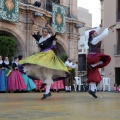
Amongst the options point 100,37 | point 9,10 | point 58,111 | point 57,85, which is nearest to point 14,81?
point 57,85

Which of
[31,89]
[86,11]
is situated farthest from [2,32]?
[86,11]

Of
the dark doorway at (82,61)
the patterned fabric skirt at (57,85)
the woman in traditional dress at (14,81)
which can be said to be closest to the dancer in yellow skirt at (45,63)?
the woman in traditional dress at (14,81)

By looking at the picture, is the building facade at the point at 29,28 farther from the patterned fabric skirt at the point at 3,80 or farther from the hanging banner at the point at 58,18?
the patterned fabric skirt at the point at 3,80

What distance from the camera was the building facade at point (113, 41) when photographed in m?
28.6

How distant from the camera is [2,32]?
1947 cm

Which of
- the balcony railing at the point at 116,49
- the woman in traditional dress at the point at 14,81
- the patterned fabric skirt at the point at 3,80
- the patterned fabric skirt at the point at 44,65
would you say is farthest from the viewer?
the balcony railing at the point at 116,49

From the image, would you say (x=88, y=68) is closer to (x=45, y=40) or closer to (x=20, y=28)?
(x=45, y=40)

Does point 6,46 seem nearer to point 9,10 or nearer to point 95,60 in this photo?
point 9,10

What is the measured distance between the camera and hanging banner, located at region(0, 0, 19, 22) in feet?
57.4

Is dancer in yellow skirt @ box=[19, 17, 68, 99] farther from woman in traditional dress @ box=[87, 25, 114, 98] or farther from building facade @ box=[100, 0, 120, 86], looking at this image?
building facade @ box=[100, 0, 120, 86]

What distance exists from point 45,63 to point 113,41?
74.4 ft

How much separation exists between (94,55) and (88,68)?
1.22 ft

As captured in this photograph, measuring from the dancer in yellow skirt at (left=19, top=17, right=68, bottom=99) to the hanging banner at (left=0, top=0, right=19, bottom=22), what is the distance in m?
10.2

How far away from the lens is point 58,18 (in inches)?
851
